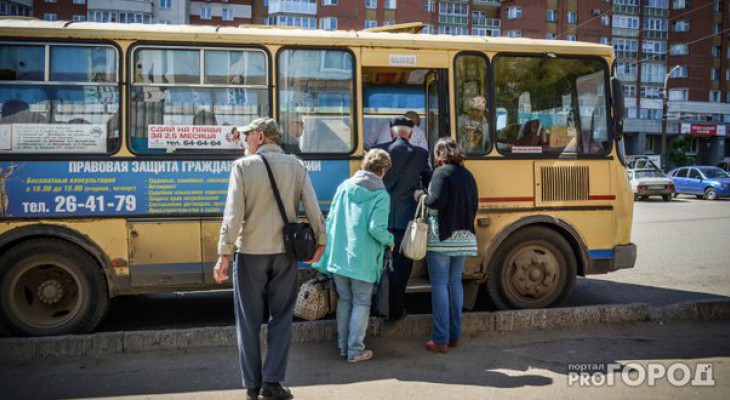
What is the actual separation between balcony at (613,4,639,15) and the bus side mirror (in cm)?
6161

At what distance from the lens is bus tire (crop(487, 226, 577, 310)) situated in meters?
6.60

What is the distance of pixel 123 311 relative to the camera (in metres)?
7.13

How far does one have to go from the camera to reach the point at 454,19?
58.9 meters

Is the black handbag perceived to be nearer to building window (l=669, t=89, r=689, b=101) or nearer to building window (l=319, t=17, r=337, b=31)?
building window (l=319, t=17, r=337, b=31)

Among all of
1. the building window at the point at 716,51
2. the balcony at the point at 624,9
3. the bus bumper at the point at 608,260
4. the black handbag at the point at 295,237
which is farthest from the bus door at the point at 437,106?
the building window at the point at 716,51

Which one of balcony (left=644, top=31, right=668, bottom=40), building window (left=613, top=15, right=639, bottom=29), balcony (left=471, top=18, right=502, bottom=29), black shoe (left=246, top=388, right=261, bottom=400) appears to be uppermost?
building window (left=613, top=15, right=639, bottom=29)

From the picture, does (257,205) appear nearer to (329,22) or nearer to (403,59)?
(403,59)

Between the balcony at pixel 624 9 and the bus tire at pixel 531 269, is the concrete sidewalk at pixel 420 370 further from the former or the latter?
the balcony at pixel 624 9

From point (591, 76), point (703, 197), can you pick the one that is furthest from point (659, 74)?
point (591, 76)

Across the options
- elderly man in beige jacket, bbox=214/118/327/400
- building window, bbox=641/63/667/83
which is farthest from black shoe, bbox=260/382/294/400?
building window, bbox=641/63/667/83

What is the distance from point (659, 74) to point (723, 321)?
63758 millimetres

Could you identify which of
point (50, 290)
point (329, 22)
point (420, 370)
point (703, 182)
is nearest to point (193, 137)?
point (50, 290)

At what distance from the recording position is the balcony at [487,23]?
59906 millimetres

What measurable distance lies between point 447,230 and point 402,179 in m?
0.87
